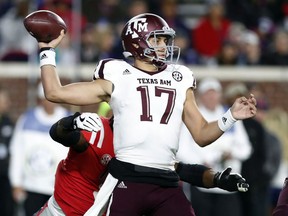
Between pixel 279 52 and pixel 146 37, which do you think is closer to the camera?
pixel 146 37

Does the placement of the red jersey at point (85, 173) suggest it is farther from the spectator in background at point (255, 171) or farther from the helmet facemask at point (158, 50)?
the spectator in background at point (255, 171)

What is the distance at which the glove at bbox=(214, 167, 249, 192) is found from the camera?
6.99 m

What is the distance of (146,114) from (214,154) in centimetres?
434

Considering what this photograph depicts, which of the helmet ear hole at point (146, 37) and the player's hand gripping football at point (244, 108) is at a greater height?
the helmet ear hole at point (146, 37)

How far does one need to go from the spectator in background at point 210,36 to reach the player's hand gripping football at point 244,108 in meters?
7.89

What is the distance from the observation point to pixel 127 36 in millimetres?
7145

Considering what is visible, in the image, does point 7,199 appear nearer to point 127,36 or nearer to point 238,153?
point 238,153

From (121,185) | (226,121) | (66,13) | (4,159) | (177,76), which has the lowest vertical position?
(4,159)

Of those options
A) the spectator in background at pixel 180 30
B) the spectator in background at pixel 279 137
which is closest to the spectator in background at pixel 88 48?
the spectator in background at pixel 180 30

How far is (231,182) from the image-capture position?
277 inches

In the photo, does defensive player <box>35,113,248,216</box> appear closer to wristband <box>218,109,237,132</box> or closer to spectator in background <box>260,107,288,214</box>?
wristband <box>218,109,237,132</box>

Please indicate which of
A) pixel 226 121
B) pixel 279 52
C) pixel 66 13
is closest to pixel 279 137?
pixel 279 52

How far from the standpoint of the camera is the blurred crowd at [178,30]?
47.7 feet

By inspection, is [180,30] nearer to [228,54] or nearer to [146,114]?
[228,54]
